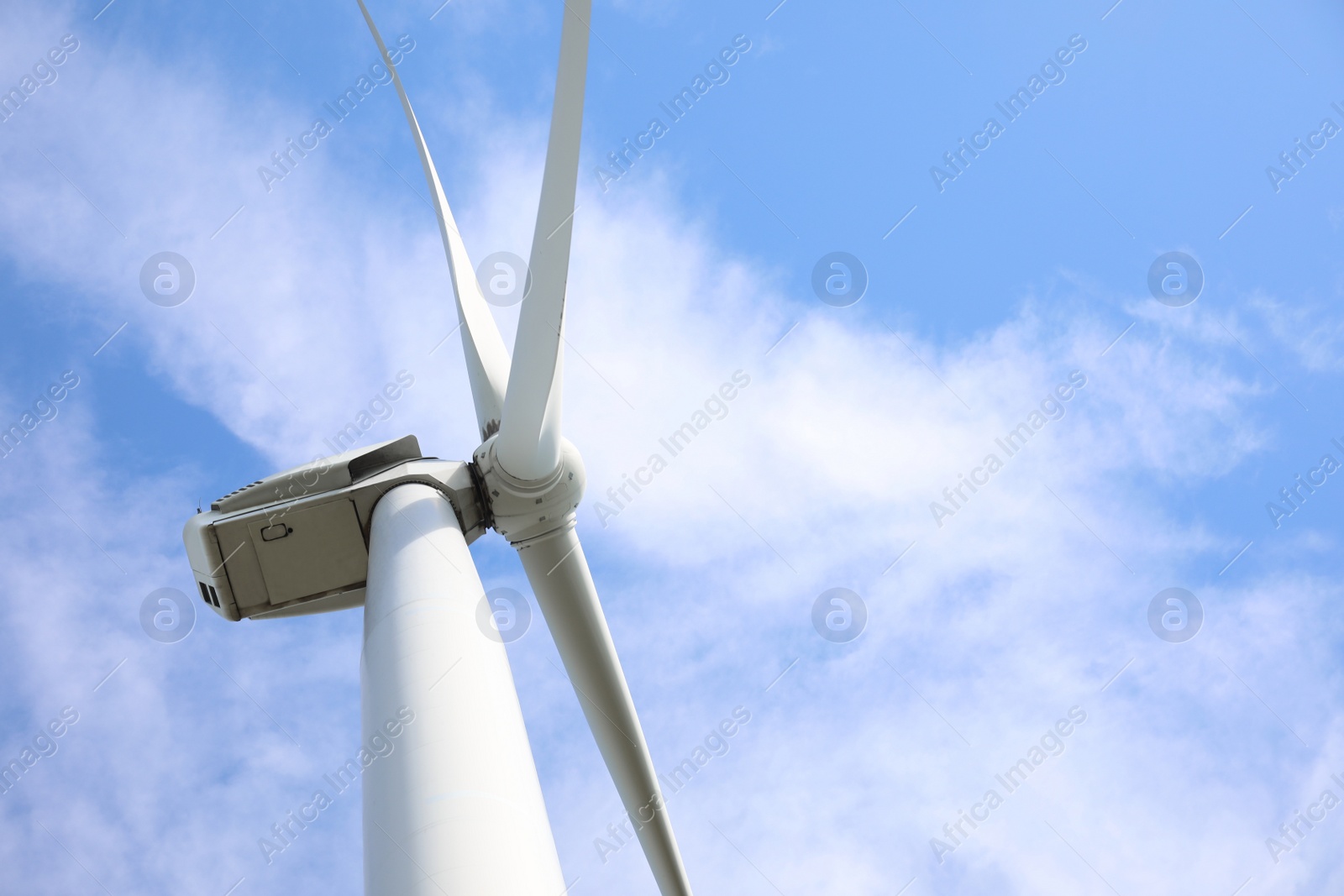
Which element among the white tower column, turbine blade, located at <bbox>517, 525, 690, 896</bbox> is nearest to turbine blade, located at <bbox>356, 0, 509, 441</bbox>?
turbine blade, located at <bbox>517, 525, 690, 896</bbox>

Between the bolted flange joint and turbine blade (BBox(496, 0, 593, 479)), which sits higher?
the bolted flange joint

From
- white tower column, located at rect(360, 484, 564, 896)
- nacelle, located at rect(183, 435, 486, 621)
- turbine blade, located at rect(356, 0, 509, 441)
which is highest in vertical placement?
turbine blade, located at rect(356, 0, 509, 441)

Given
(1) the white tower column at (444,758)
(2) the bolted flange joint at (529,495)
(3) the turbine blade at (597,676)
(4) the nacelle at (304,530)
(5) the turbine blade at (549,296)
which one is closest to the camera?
(1) the white tower column at (444,758)

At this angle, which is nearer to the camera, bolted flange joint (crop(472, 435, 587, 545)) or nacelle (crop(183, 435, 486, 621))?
nacelle (crop(183, 435, 486, 621))

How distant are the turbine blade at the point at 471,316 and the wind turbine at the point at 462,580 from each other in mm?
40

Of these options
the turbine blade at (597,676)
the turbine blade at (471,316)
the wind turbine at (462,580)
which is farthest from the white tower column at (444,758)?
the turbine blade at (471,316)

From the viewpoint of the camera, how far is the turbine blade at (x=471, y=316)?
1363cm

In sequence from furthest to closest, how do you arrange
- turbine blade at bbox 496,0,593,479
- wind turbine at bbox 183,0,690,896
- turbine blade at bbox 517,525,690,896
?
turbine blade at bbox 517,525,690,896
turbine blade at bbox 496,0,593,479
wind turbine at bbox 183,0,690,896

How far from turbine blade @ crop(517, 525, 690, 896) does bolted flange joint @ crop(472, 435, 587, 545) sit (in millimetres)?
542

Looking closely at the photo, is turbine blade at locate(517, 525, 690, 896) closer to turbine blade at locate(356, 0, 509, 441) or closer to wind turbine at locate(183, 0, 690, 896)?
wind turbine at locate(183, 0, 690, 896)

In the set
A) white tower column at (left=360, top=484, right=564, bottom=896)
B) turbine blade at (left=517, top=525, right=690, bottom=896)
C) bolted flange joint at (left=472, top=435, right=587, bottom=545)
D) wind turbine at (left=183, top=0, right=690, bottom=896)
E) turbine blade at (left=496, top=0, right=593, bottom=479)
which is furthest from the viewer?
turbine blade at (left=517, top=525, right=690, bottom=896)

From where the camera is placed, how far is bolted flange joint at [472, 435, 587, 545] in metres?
11.8

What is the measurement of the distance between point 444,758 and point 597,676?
26.6ft

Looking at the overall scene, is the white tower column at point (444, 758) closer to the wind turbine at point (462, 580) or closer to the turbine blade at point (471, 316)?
the wind turbine at point (462, 580)
